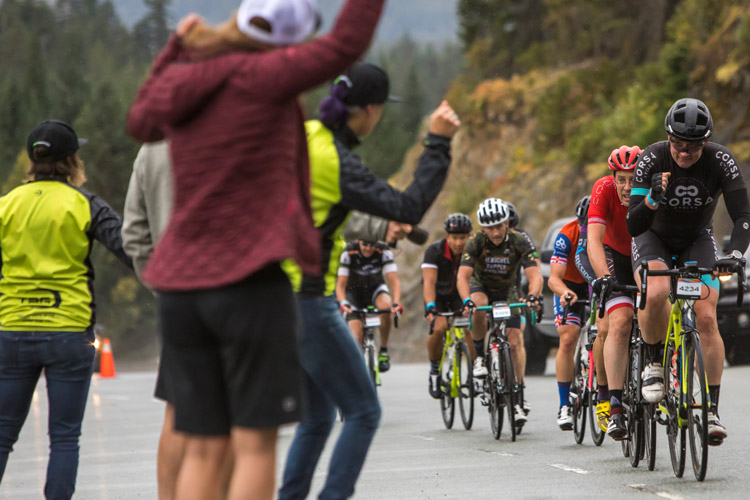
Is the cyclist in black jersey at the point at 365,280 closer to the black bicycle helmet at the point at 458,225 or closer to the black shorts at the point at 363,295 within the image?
the black shorts at the point at 363,295

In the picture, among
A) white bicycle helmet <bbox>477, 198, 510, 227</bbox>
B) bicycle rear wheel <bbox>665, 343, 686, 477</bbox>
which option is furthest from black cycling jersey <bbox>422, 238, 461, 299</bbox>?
bicycle rear wheel <bbox>665, 343, 686, 477</bbox>

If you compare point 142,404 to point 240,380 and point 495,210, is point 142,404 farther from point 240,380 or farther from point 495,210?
point 240,380

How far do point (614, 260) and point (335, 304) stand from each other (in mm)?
4576

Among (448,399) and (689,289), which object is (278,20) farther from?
(448,399)

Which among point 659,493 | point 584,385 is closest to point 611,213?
point 584,385

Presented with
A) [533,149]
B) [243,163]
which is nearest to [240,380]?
[243,163]

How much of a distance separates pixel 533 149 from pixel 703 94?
1062cm

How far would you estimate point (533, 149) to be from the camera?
4428 centimetres

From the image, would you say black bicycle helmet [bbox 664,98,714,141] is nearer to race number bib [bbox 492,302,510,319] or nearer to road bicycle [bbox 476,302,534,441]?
road bicycle [bbox 476,302,534,441]

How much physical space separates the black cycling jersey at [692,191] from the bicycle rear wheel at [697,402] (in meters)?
0.68

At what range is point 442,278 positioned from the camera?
14281 mm

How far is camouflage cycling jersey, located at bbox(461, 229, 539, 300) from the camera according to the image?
12.7 metres

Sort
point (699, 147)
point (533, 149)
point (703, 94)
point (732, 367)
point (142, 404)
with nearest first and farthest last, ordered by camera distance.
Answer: point (699, 147)
point (142, 404)
point (732, 367)
point (703, 94)
point (533, 149)

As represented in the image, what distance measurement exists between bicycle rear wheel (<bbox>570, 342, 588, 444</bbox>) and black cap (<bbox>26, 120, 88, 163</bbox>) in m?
5.34
